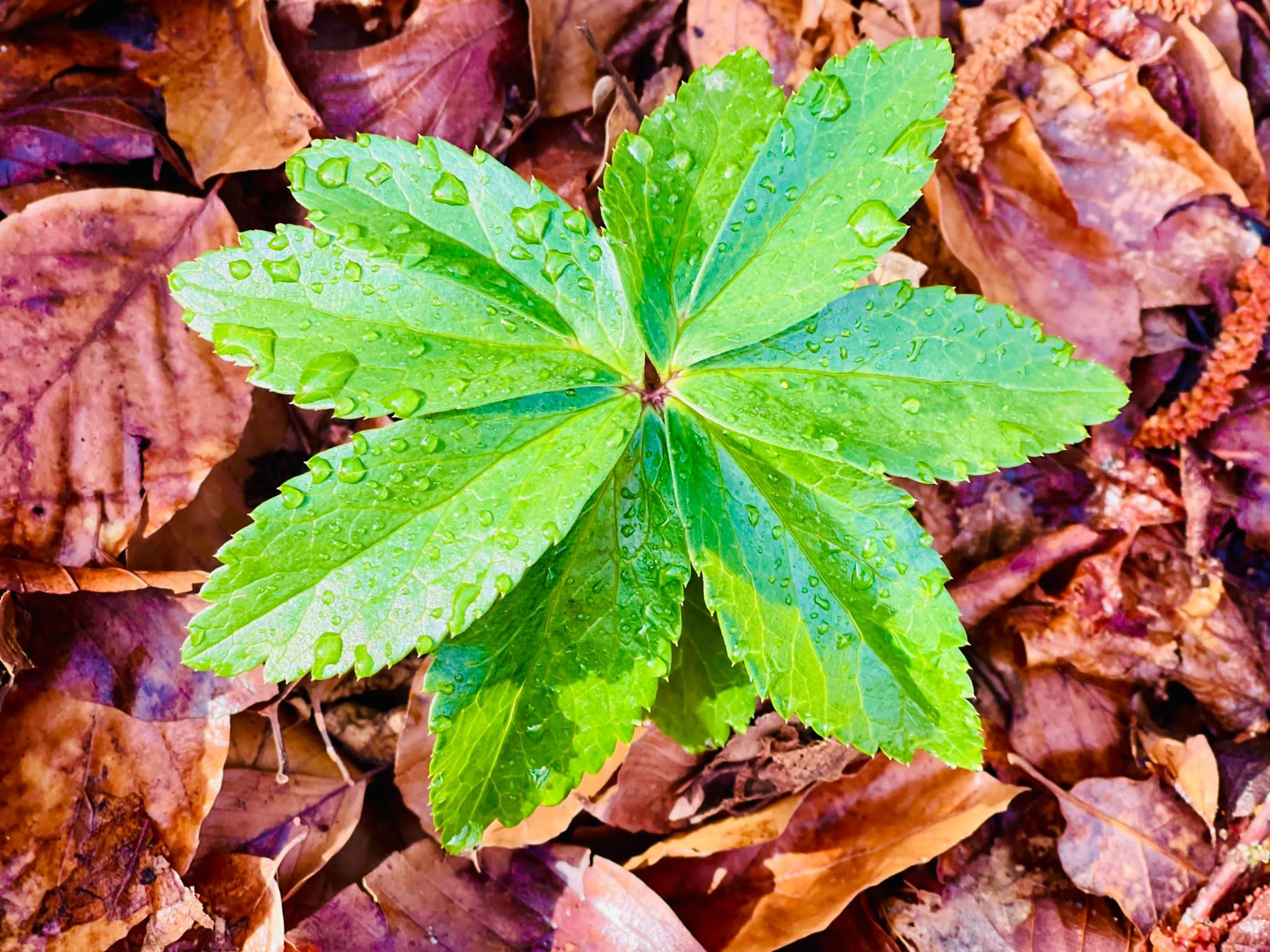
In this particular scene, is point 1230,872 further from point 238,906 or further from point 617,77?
point 617,77

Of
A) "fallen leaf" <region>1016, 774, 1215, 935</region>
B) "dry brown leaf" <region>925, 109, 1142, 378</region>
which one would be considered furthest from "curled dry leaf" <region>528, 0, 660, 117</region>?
"fallen leaf" <region>1016, 774, 1215, 935</region>

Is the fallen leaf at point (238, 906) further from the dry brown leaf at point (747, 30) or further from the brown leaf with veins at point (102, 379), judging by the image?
the dry brown leaf at point (747, 30)

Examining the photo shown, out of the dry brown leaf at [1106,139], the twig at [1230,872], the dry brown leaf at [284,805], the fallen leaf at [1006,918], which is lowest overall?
the dry brown leaf at [284,805]

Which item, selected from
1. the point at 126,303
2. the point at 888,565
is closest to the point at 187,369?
the point at 126,303

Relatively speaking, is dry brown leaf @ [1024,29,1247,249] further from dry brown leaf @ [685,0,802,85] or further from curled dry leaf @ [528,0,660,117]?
curled dry leaf @ [528,0,660,117]

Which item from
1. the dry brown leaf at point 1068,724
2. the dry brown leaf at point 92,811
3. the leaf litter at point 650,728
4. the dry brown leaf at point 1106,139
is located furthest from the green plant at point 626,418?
the dry brown leaf at point 1106,139

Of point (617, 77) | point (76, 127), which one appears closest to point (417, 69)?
point (617, 77)

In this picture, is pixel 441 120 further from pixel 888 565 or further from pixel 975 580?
pixel 975 580
